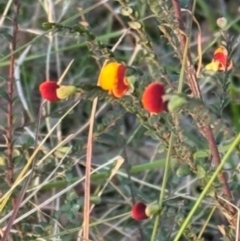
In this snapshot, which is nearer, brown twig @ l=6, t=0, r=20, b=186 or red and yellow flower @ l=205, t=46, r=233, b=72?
red and yellow flower @ l=205, t=46, r=233, b=72

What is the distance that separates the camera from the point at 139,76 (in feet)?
2.59

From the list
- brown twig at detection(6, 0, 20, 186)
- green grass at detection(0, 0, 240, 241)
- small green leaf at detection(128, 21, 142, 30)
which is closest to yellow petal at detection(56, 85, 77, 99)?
green grass at detection(0, 0, 240, 241)

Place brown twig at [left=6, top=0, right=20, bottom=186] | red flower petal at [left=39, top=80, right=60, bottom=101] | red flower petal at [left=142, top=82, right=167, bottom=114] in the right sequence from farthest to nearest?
1. brown twig at [left=6, top=0, right=20, bottom=186]
2. red flower petal at [left=39, top=80, right=60, bottom=101]
3. red flower petal at [left=142, top=82, right=167, bottom=114]

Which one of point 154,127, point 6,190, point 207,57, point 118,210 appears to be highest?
point 154,127

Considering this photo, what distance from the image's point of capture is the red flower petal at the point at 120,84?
0.73 m

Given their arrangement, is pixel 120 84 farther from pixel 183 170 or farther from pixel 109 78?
pixel 183 170

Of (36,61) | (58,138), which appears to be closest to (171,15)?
(58,138)

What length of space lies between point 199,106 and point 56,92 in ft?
0.57

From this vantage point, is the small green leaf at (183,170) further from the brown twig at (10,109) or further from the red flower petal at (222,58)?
the brown twig at (10,109)

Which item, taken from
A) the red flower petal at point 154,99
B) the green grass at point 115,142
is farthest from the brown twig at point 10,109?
the red flower petal at point 154,99

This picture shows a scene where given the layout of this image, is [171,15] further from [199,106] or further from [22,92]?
[22,92]

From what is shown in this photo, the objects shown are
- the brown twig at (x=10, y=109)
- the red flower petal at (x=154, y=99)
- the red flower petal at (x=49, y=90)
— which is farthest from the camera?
the brown twig at (x=10, y=109)

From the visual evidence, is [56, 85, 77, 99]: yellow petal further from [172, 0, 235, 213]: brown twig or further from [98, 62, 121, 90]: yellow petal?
[172, 0, 235, 213]: brown twig

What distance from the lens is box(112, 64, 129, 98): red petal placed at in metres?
0.73
